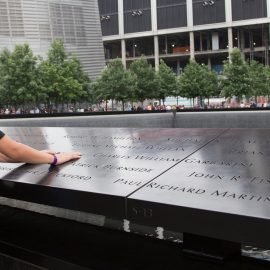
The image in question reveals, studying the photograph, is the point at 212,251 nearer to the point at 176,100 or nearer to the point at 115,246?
the point at 115,246

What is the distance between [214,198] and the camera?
220 cm

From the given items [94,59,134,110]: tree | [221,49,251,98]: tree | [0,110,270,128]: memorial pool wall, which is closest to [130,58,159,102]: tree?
[94,59,134,110]: tree

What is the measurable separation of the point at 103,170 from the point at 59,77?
1341 inches

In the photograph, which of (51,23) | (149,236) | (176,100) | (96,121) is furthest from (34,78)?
(149,236)

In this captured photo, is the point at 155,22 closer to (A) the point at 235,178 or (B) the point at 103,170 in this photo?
(B) the point at 103,170

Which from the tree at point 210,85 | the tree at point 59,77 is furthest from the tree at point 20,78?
the tree at point 210,85

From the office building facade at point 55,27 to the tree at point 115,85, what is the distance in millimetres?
5041

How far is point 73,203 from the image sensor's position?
2623 millimetres

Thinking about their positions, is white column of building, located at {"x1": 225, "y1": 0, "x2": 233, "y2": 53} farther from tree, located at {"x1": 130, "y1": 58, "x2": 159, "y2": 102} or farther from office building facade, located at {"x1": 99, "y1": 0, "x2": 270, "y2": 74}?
tree, located at {"x1": 130, "y1": 58, "x2": 159, "y2": 102}

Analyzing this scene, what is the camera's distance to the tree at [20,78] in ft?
110

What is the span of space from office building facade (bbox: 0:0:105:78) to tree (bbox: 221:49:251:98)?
13.8 meters

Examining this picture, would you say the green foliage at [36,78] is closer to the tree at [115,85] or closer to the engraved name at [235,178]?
the tree at [115,85]

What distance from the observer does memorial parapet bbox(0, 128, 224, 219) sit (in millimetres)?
2535

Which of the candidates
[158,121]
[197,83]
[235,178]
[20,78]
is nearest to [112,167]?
[235,178]
